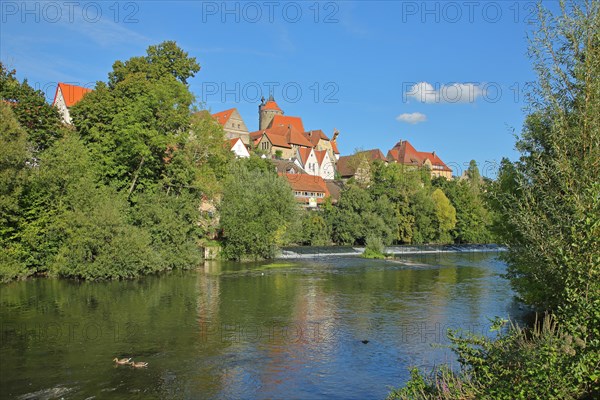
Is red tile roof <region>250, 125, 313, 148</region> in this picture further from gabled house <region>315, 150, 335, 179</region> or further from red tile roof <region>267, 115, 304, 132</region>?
gabled house <region>315, 150, 335, 179</region>

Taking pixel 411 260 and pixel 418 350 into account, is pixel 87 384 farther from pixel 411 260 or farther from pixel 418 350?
pixel 411 260

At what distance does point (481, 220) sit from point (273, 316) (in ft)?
220

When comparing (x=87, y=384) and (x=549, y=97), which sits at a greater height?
(x=549, y=97)

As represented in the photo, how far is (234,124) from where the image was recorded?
105938mm

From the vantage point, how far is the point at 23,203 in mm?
33688

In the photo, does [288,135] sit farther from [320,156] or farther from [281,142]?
[320,156]

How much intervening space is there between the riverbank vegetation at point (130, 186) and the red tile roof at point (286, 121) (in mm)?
71035

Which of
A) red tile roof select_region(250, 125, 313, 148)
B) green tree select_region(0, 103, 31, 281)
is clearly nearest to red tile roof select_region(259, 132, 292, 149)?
red tile roof select_region(250, 125, 313, 148)

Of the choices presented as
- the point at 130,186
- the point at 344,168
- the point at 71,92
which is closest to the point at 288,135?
the point at 344,168

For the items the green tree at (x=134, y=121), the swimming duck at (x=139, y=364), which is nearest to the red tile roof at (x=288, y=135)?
the green tree at (x=134, y=121)

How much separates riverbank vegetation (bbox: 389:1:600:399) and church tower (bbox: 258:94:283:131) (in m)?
133

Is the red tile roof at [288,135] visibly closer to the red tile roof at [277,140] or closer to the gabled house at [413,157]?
the red tile roof at [277,140]

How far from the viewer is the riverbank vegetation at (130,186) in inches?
1304

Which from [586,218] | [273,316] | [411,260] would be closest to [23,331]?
[273,316]
